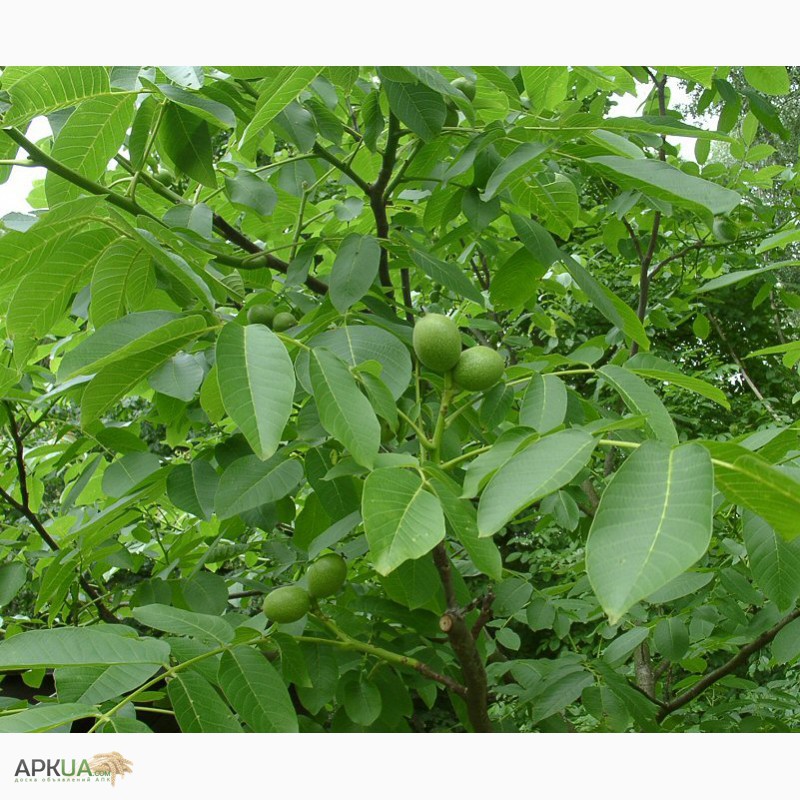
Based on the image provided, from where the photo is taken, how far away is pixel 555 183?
A: 1.49 m

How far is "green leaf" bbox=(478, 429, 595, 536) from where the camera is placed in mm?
736

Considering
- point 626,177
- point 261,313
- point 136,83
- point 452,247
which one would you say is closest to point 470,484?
point 626,177

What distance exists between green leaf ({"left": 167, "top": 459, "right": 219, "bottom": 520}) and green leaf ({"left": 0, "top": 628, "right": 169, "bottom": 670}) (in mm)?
356

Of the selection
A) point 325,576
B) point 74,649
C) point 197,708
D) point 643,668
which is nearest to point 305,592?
point 325,576

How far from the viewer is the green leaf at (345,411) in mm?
958

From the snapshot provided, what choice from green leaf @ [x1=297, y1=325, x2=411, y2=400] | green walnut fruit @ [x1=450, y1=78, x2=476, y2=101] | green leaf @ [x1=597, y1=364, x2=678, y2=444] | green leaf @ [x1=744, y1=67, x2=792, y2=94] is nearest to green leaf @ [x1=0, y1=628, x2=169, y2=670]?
green leaf @ [x1=297, y1=325, x2=411, y2=400]

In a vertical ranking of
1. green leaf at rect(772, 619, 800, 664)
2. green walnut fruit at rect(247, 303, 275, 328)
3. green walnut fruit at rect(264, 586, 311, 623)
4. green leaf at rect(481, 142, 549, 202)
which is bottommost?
green leaf at rect(772, 619, 800, 664)

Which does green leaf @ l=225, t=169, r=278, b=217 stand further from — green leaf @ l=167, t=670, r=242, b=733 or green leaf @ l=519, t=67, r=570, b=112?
green leaf @ l=167, t=670, r=242, b=733

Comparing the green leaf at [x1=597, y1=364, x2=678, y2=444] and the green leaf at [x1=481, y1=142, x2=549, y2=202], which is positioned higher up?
the green leaf at [x1=481, y1=142, x2=549, y2=202]

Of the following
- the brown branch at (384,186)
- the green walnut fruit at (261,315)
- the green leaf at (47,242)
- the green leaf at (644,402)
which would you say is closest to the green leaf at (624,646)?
the green leaf at (644,402)

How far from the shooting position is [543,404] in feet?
3.75

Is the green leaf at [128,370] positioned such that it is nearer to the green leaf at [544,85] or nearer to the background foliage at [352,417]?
the background foliage at [352,417]

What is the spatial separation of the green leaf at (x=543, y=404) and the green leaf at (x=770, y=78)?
3.20ft

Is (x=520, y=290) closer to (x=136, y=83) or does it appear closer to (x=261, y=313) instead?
(x=261, y=313)
